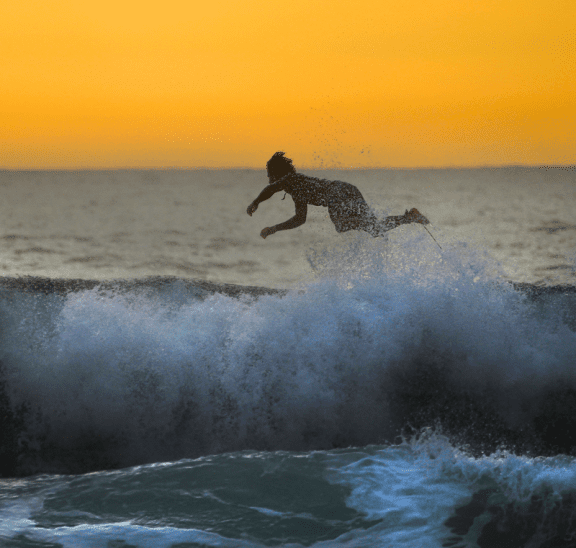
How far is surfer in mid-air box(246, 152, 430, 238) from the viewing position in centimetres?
754

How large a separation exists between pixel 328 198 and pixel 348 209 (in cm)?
28

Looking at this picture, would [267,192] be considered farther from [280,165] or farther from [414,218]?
[414,218]

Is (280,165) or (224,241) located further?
(224,241)

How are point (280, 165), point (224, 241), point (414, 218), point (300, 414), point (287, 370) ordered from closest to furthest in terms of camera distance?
point (300, 414), point (287, 370), point (414, 218), point (280, 165), point (224, 241)

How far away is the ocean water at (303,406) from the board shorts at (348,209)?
0.51 feet

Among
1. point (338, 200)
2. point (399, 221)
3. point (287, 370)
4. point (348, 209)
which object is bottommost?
point (287, 370)

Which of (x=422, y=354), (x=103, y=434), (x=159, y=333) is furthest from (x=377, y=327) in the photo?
(x=103, y=434)

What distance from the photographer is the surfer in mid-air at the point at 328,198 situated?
7.54 meters

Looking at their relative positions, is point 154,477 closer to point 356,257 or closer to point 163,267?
point 356,257

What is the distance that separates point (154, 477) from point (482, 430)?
3.18 meters

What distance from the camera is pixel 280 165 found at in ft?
24.9

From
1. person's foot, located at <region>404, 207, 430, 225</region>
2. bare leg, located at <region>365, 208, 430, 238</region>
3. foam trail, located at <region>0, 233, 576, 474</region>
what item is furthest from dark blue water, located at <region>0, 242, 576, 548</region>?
person's foot, located at <region>404, 207, 430, 225</region>

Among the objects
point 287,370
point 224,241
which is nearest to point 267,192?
point 287,370

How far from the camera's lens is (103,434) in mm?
6219
